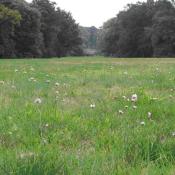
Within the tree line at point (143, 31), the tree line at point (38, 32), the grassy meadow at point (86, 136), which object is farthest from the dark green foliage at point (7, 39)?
the grassy meadow at point (86, 136)

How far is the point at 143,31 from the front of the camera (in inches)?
3275

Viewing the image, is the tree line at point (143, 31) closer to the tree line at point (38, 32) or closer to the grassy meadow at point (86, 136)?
the tree line at point (38, 32)

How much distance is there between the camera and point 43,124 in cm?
579

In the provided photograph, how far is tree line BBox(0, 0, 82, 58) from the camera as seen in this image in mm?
68438

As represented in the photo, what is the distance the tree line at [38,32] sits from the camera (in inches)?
2694

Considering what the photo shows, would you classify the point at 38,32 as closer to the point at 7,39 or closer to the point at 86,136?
the point at 7,39

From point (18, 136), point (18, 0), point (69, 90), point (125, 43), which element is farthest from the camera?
point (125, 43)

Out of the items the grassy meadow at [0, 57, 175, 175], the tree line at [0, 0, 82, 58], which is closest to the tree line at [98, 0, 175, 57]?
the tree line at [0, 0, 82, 58]

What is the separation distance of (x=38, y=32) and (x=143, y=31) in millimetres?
17863

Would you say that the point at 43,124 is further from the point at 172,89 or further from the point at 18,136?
the point at 172,89

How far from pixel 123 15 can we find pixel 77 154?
83.7 metres

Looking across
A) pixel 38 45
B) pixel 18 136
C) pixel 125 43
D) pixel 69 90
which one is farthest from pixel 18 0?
pixel 18 136

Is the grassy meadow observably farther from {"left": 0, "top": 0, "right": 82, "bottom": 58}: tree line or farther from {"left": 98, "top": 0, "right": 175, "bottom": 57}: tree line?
{"left": 98, "top": 0, "right": 175, "bottom": 57}: tree line

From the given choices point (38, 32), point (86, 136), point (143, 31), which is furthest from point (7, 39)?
point (86, 136)
